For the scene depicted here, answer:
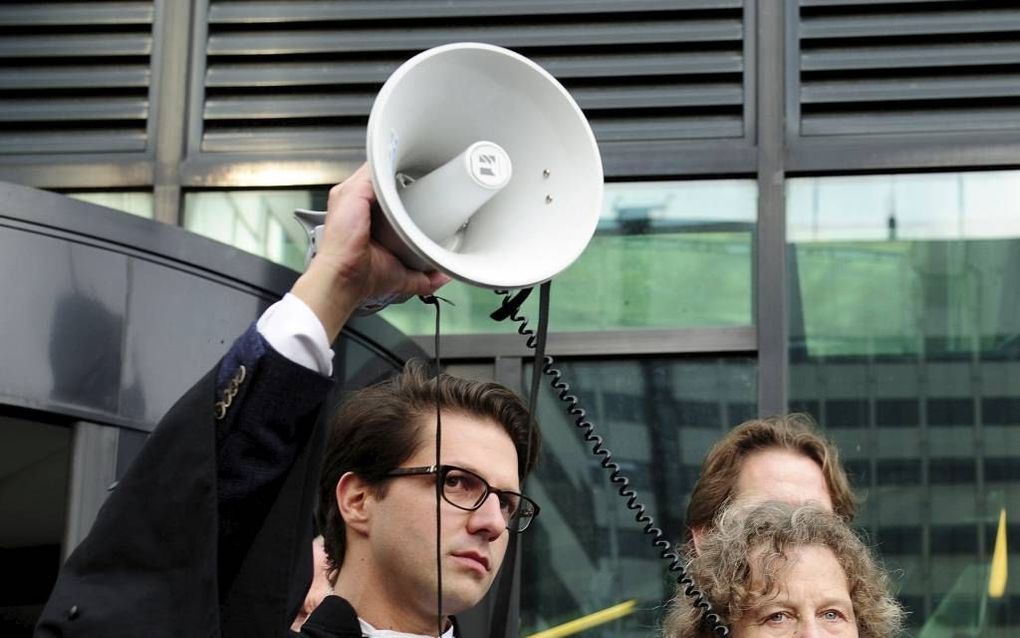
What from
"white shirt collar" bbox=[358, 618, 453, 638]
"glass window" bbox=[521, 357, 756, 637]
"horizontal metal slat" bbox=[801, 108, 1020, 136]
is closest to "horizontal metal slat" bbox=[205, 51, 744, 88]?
"horizontal metal slat" bbox=[801, 108, 1020, 136]

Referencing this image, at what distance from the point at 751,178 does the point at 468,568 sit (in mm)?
3294

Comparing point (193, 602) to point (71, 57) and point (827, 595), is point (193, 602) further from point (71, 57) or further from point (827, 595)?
point (71, 57)

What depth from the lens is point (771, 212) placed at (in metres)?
6.22

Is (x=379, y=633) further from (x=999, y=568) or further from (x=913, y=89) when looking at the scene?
(x=913, y=89)

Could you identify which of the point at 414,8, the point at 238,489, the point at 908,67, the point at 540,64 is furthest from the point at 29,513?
the point at 238,489

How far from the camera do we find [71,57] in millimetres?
6590

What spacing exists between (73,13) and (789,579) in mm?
3935

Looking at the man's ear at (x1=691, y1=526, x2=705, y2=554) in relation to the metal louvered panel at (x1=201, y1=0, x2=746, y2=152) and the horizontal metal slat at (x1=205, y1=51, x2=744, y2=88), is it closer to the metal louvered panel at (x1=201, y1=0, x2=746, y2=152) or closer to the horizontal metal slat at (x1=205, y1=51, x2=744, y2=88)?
the metal louvered panel at (x1=201, y1=0, x2=746, y2=152)

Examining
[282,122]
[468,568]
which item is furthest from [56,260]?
[468,568]

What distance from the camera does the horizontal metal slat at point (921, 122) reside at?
6.28 m

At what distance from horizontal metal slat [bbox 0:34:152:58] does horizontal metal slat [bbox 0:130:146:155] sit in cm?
26

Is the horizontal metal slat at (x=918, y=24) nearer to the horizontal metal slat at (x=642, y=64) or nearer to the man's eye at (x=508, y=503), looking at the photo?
the horizontal metal slat at (x=642, y=64)

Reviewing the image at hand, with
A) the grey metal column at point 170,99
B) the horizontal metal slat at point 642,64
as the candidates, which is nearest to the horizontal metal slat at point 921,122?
the horizontal metal slat at point 642,64

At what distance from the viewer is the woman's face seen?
3.44 meters
